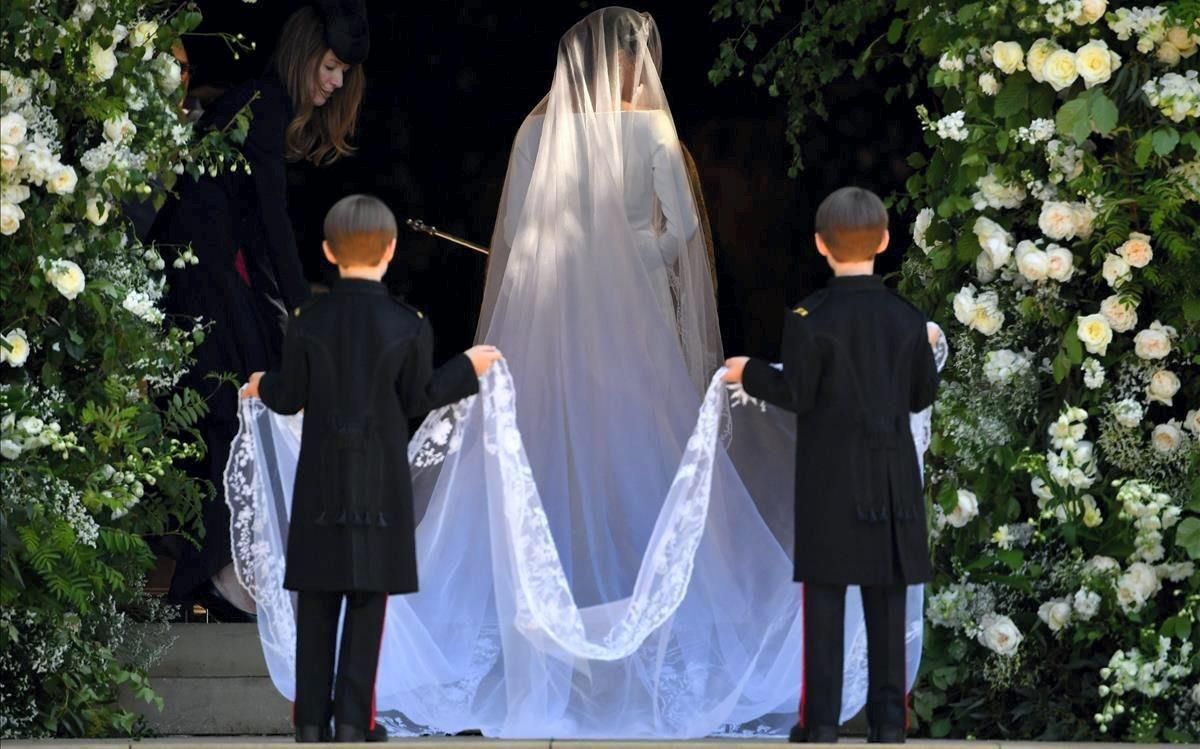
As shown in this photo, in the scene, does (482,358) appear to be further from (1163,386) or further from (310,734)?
(1163,386)

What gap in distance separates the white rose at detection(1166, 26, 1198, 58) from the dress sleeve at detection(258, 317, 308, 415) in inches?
91.5

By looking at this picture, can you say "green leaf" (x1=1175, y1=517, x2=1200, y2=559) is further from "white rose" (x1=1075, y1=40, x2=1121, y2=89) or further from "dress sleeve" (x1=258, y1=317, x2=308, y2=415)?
"dress sleeve" (x1=258, y1=317, x2=308, y2=415)

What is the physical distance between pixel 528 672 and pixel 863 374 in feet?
3.77

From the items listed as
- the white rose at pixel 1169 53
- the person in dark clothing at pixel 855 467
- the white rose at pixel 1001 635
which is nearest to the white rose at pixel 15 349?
the person in dark clothing at pixel 855 467

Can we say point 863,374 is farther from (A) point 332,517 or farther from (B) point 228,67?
(B) point 228,67

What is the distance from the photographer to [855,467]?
4559 millimetres

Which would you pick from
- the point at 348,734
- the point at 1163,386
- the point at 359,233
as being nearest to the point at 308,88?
the point at 359,233

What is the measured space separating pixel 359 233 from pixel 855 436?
1.18 m

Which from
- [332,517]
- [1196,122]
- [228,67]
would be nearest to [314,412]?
A: [332,517]

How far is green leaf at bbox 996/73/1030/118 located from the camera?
213 inches

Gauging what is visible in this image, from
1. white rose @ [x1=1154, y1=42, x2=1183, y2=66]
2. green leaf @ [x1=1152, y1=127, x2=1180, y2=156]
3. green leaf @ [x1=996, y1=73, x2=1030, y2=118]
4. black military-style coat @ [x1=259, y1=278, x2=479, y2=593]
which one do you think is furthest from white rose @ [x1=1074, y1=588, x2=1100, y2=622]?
black military-style coat @ [x1=259, y1=278, x2=479, y2=593]

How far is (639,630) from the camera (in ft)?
16.1

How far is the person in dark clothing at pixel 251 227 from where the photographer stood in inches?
245

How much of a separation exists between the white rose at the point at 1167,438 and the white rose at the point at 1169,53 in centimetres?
92
